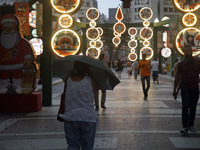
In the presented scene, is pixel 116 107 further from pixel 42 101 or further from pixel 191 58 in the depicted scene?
pixel 191 58

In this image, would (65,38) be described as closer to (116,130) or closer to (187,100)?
(116,130)

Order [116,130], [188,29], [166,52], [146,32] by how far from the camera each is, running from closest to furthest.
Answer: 1. [116,130]
2. [188,29]
3. [146,32]
4. [166,52]

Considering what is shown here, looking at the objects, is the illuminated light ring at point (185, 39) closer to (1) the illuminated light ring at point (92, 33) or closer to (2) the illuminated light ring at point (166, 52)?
(1) the illuminated light ring at point (92, 33)

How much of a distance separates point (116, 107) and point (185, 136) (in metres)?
4.80

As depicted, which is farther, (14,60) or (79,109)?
(14,60)

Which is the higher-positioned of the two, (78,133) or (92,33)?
(92,33)

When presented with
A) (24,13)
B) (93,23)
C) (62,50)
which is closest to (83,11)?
(93,23)

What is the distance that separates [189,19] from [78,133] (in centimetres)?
1111

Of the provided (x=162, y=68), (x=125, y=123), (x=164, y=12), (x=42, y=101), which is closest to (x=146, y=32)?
(x=162, y=68)

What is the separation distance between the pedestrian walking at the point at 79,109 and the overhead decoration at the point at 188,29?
10.3 metres

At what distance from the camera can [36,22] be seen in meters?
22.9

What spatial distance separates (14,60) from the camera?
11.5 meters

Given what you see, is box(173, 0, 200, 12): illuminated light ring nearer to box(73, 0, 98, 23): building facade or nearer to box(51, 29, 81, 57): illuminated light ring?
box(51, 29, 81, 57): illuminated light ring

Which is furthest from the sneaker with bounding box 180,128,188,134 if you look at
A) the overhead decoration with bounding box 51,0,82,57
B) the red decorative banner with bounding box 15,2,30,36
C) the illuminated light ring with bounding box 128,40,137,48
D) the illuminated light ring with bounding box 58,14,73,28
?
the illuminated light ring with bounding box 128,40,137,48
